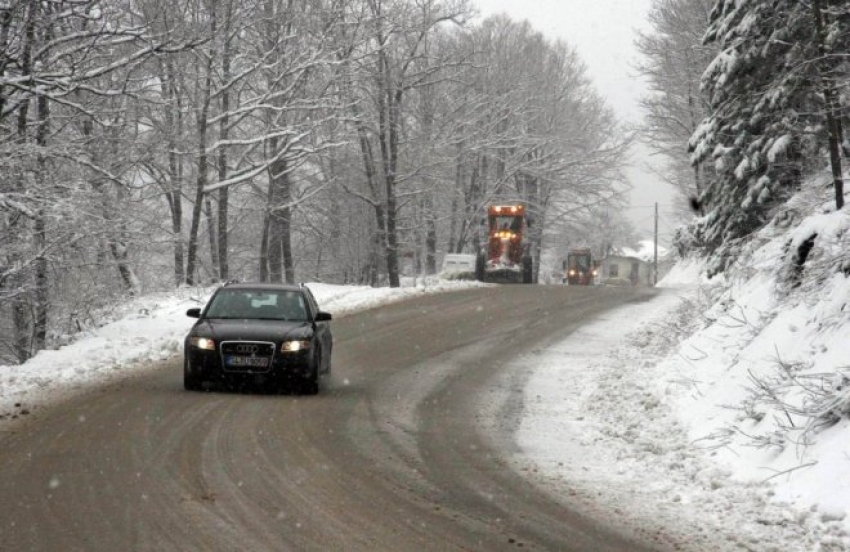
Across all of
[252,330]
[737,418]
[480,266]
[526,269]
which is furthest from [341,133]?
[737,418]

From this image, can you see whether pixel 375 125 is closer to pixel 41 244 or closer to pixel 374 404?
→ pixel 41 244

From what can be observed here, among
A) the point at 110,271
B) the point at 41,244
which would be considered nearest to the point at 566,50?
the point at 110,271

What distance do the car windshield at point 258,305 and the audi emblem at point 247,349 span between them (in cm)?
111

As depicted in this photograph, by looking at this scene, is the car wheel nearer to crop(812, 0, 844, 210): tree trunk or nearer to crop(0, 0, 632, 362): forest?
crop(0, 0, 632, 362): forest

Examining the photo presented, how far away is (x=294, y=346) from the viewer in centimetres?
1301

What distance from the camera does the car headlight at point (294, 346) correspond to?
1298 centimetres

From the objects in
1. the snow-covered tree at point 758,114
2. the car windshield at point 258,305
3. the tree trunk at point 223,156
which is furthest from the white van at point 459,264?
the car windshield at point 258,305

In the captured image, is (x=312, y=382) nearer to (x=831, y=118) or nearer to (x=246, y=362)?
(x=246, y=362)

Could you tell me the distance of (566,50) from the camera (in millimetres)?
57125

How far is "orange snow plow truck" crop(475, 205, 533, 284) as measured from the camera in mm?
45156

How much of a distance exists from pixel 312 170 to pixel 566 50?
773 inches

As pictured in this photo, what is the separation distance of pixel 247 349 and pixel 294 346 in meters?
0.62

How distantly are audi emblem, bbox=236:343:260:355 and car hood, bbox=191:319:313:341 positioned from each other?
0.08m

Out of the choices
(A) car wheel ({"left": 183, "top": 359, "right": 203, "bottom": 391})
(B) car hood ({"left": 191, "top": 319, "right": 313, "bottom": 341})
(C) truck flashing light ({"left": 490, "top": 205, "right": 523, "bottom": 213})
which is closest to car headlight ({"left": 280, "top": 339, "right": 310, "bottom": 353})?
(B) car hood ({"left": 191, "top": 319, "right": 313, "bottom": 341})
